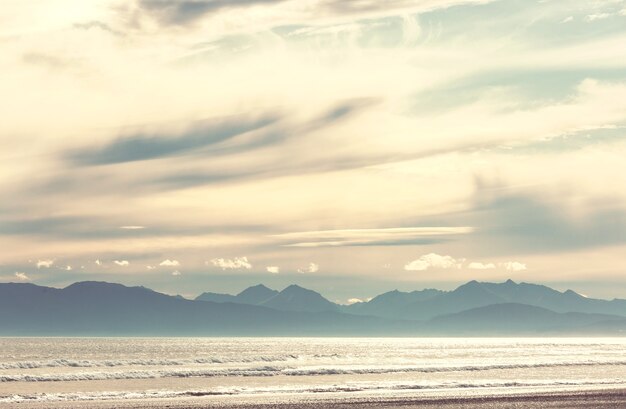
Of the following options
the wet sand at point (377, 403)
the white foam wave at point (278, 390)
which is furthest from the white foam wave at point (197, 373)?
the wet sand at point (377, 403)

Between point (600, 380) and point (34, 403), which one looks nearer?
point (34, 403)

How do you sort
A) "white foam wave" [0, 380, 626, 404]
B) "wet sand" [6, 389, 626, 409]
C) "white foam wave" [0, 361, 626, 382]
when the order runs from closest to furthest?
"wet sand" [6, 389, 626, 409] → "white foam wave" [0, 380, 626, 404] → "white foam wave" [0, 361, 626, 382]

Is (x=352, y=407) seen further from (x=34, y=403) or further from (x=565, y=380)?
(x=565, y=380)

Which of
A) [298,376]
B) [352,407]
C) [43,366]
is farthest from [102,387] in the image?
[43,366]

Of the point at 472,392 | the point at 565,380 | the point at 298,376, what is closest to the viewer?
the point at 472,392

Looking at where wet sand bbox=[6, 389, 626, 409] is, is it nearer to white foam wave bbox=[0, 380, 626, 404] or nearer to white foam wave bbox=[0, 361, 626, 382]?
white foam wave bbox=[0, 380, 626, 404]

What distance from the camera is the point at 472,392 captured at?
6825 cm

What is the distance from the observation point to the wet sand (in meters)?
56.1

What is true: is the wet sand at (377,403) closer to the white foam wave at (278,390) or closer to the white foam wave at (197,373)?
the white foam wave at (278,390)

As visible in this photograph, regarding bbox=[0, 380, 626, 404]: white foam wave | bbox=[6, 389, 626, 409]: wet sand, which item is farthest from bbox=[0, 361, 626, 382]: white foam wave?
bbox=[6, 389, 626, 409]: wet sand

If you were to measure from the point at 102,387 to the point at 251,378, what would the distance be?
1530cm

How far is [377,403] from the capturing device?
191 feet

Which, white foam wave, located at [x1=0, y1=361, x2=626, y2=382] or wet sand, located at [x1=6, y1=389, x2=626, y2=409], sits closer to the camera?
wet sand, located at [x1=6, y1=389, x2=626, y2=409]

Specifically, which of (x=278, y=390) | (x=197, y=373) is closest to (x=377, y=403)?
(x=278, y=390)
